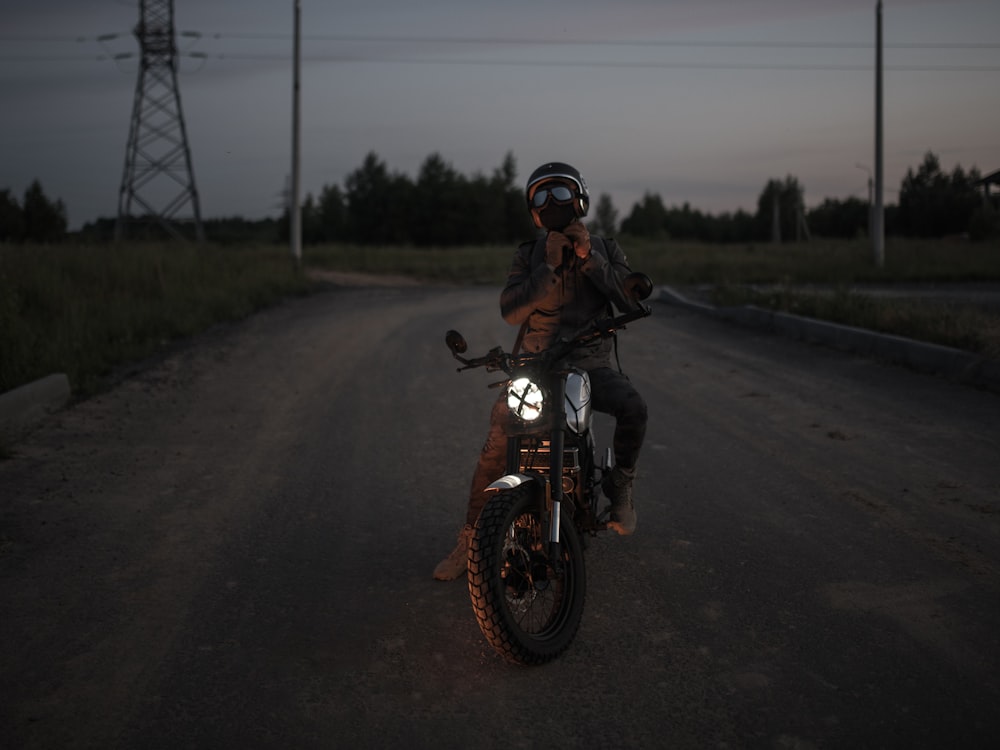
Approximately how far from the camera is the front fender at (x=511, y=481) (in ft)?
11.6

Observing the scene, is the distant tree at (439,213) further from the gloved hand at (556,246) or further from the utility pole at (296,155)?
the gloved hand at (556,246)

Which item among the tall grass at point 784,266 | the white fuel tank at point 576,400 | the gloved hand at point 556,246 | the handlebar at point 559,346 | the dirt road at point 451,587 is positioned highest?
the tall grass at point 784,266

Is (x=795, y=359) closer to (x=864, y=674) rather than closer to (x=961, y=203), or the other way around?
(x=864, y=674)

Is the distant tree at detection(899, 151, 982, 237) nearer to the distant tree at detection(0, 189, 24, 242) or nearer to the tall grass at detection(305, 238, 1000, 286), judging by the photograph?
the tall grass at detection(305, 238, 1000, 286)

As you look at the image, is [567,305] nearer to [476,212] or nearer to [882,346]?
[882,346]

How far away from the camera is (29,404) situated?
8.29 metres

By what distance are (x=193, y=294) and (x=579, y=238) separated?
48.4 feet

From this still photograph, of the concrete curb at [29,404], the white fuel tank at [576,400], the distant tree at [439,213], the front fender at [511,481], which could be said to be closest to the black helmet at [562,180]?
the white fuel tank at [576,400]

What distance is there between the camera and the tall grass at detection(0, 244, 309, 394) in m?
9.81

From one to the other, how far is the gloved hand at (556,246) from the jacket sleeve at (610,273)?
21 centimetres

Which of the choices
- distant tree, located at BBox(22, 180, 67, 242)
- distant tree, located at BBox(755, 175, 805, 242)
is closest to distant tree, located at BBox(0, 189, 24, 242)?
distant tree, located at BBox(22, 180, 67, 242)

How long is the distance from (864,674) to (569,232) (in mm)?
1947

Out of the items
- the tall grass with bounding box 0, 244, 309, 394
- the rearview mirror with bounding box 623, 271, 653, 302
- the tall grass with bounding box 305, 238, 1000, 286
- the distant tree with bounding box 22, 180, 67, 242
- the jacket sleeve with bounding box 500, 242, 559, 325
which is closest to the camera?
the rearview mirror with bounding box 623, 271, 653, 302

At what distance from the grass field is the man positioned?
20.1 feet
